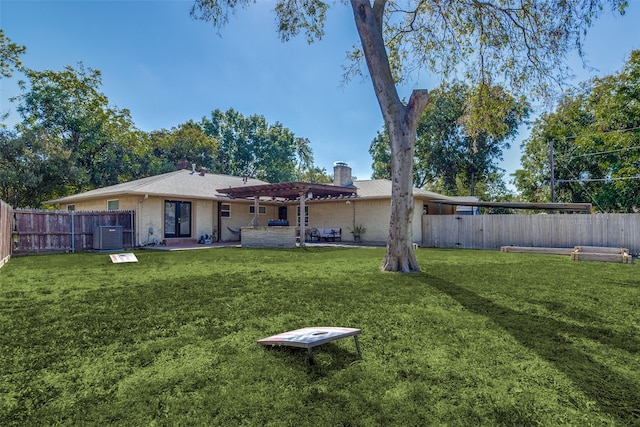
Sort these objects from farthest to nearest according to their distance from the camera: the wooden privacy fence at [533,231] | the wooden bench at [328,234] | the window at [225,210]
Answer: the wooden bench at [328,234]
the window at [225,210]
the wooden privacy fence at [533,231]

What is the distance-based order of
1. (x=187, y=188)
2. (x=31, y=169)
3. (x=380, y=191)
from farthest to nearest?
(x=31, y=169) → (x=380, y=191) → (x=187, y=188)

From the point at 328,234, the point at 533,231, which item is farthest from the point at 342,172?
the point at 533,231

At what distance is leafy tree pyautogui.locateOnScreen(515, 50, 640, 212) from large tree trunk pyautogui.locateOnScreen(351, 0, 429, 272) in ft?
39.4

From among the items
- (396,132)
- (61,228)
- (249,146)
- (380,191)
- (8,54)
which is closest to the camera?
(396,132)

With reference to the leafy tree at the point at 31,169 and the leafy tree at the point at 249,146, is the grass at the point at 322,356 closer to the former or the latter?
the leafy tree at the point at 31,169

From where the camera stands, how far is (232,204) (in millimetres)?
18641

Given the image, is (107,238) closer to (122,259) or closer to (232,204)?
(122,259)

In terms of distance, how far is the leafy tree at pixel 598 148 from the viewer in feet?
64.5


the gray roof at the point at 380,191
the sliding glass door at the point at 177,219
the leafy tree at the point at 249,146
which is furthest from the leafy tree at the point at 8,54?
the gray roof at the point at 380,191

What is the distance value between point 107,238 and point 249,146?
23924 millimetres

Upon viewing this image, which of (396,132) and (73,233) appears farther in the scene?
(73,233)

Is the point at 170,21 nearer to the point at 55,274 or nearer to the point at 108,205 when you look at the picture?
the point at 108,205

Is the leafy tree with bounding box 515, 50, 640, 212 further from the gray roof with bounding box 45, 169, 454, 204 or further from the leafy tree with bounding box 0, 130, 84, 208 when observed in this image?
the leafy tree with bounding box 0, 130, 84, 208

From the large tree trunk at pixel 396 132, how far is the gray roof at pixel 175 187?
1021 centimetres
